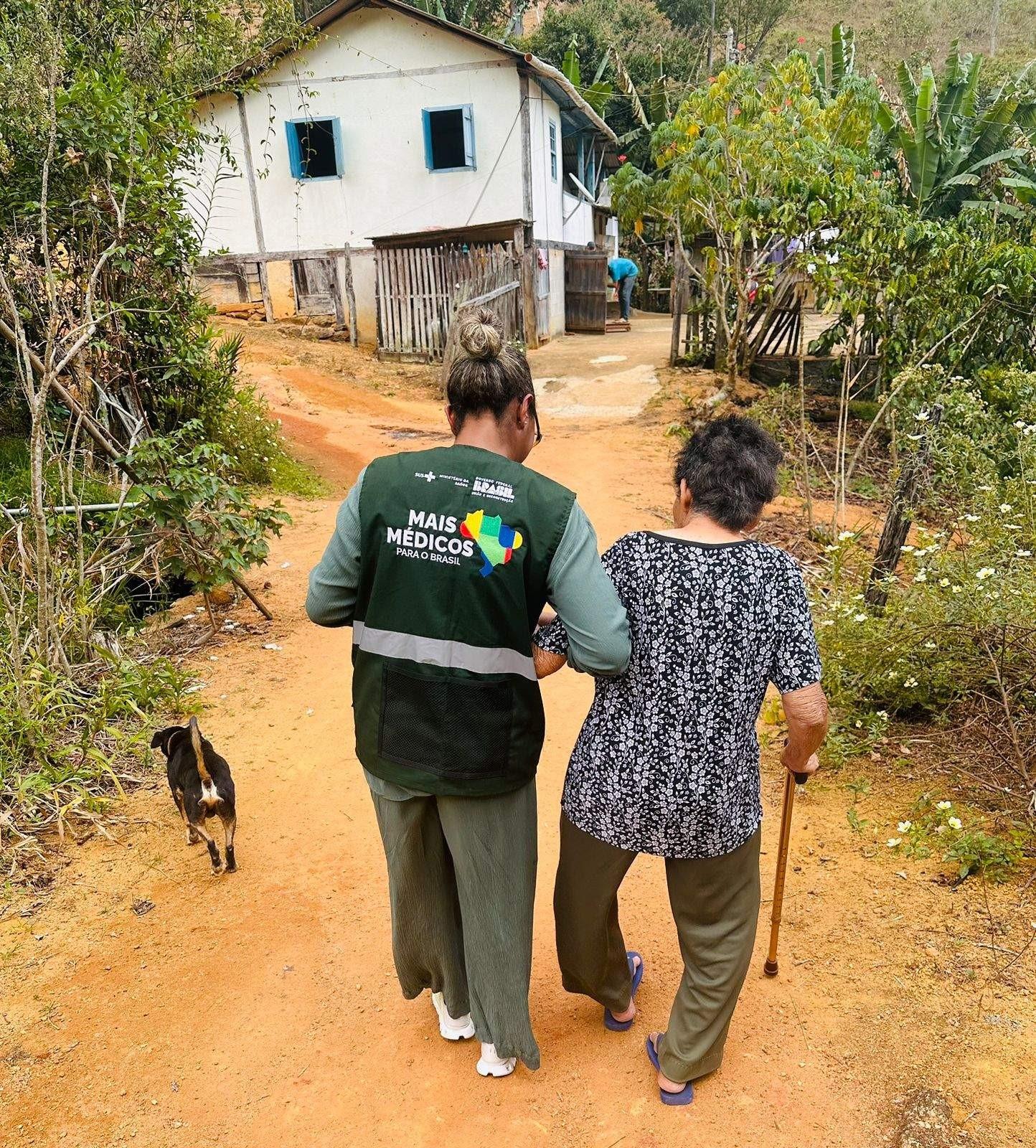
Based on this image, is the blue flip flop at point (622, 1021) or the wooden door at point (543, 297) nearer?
the blue flip flop at point (622, 1021)

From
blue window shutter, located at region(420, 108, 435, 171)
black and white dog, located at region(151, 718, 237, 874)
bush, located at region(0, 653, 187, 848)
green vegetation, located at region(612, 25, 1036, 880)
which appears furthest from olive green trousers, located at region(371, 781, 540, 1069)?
blue window shutter, located at region(420, 108, 435, 171)

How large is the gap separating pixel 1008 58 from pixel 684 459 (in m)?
34.6

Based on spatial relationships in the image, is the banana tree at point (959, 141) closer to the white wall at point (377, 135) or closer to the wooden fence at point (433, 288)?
the wooden fence at point (433, 288)

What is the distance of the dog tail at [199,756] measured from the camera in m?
3.15

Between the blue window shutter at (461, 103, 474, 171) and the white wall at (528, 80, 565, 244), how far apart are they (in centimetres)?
107

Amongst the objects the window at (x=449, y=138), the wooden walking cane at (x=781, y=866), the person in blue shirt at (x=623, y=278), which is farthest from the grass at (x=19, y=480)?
the person in blue shirt at (x=623, y=278)

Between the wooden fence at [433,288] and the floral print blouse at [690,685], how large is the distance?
1234 cm

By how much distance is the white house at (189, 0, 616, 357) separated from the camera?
14.7 meters

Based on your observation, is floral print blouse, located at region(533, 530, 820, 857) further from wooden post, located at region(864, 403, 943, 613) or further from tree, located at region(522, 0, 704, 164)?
tree, located at region(522, 0, 704, 164)

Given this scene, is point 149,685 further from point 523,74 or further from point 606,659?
point 523,74

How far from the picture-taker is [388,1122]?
2279mm

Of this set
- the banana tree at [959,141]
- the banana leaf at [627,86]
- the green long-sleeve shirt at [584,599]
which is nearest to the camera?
the green long-sleeve shirt at [584,599]

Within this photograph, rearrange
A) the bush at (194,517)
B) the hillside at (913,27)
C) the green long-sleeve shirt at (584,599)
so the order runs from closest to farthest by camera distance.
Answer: the green long-sleeve shirt at (584,599)
the bush at (194,517)
the hillside at (913,27)

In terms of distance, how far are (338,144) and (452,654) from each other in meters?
16.3
